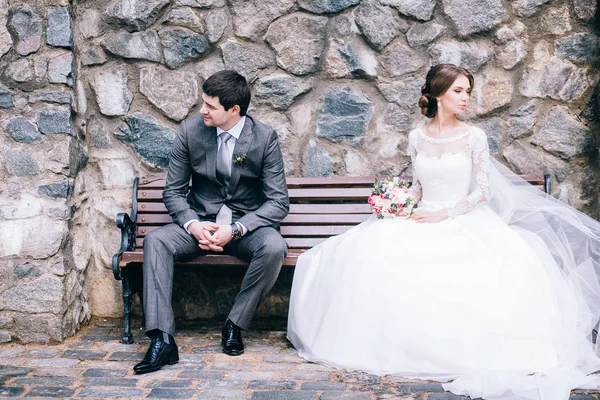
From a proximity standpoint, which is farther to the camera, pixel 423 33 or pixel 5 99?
pixel 423 33

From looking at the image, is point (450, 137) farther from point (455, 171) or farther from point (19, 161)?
point (19, 161)

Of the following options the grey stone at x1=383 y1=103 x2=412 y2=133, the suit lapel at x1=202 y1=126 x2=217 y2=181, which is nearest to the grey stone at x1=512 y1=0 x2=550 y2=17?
the grey stone at x1=383 y1=103 x2=412 y2=133

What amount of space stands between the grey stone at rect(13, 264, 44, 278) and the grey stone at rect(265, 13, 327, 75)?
215 cm

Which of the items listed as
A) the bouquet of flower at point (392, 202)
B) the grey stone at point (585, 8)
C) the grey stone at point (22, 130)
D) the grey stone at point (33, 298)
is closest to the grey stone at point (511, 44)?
the grey stone at point (585, 8)

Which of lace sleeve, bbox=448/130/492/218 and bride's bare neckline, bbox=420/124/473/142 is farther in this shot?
bride's bare neckline, bbox=420/124/473/142

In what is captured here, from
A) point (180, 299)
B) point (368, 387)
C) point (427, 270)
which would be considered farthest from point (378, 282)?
point (180, 299)

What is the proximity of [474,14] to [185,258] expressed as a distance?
8.45ft

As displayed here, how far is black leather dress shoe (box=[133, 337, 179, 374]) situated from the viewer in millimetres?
3936

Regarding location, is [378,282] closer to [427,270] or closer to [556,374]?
[427,270]

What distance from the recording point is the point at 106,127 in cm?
523

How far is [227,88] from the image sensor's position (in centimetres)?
454

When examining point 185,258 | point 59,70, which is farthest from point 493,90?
point 59,70

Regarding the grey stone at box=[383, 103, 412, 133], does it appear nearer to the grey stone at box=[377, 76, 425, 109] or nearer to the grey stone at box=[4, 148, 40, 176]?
the grey stone at box=[377, 76, 425, 109]

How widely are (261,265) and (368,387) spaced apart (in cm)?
107
